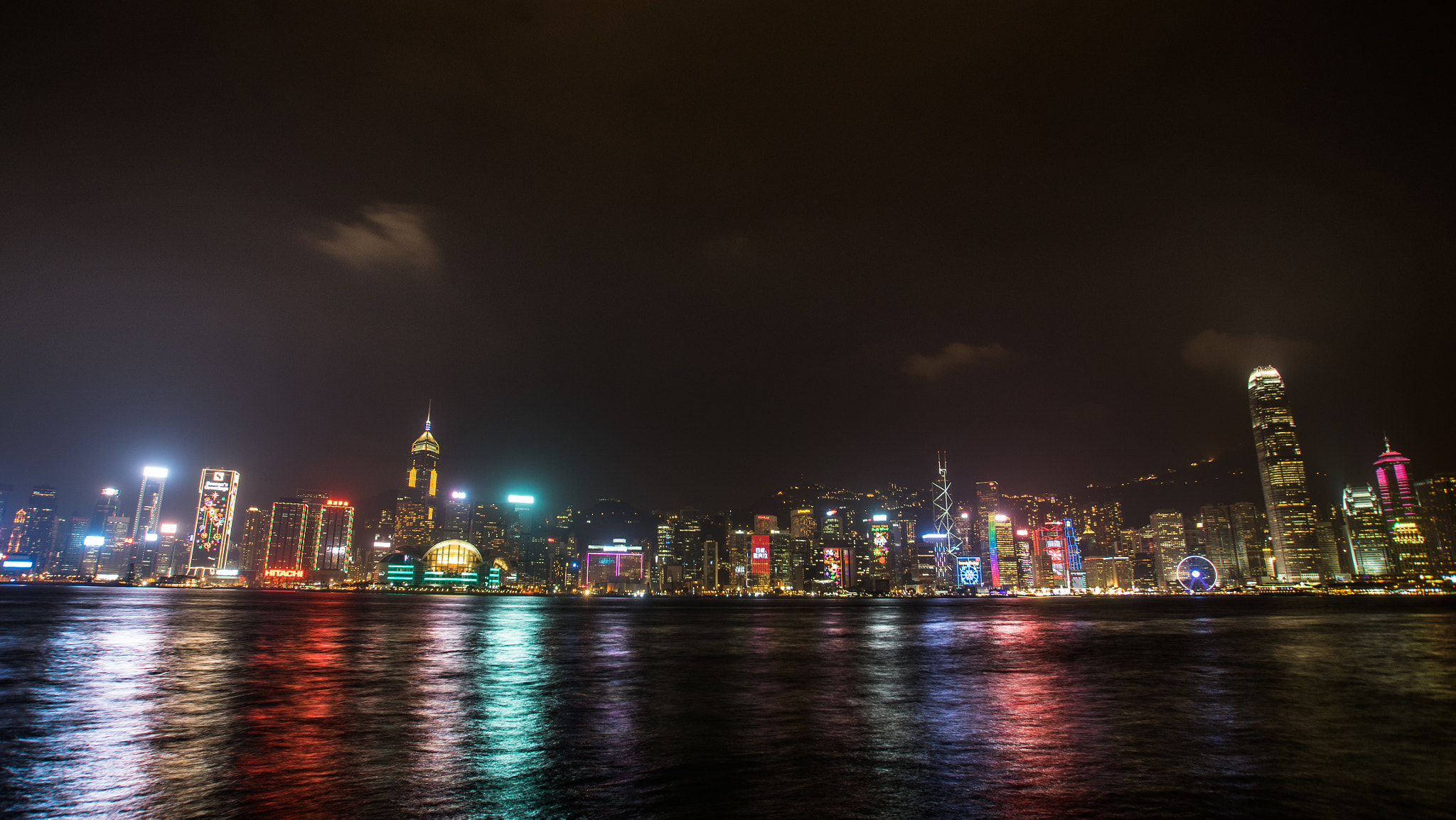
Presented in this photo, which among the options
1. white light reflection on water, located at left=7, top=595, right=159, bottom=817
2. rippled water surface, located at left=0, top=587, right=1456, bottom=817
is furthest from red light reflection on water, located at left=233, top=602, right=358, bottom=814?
white light reflection on water, located at left=7, top=595, right=159, bottom=817

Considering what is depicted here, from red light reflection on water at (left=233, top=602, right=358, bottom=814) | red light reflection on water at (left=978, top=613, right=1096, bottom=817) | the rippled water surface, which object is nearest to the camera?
the rippled water surface

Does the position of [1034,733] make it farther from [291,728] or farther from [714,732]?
[291,728]

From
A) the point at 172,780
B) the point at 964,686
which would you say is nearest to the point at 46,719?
the point at 172,780

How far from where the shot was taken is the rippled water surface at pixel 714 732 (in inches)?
512

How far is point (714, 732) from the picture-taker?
20.1 meters

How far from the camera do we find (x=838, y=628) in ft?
255

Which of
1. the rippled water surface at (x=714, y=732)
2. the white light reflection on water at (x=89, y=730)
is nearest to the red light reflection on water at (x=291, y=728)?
the rippled water surface at (x=714, y=732)

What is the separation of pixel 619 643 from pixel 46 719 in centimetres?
3636

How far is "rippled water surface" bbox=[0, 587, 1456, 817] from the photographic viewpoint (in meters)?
13.0

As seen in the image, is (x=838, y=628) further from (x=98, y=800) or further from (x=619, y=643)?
(x=98, y=800)

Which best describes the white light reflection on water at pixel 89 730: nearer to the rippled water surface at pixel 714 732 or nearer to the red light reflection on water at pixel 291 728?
the rippled water surface at pixel 714 732

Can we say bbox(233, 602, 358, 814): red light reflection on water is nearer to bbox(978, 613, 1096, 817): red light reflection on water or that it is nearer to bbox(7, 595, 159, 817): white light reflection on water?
bbox(7, 595, 159, 817): white light reflection on water

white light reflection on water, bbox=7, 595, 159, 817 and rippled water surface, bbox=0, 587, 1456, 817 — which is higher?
white light reflection on water, bbox=7, 595, 159, 817

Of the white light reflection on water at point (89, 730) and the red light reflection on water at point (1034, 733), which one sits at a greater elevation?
the white light reflection on water at point (89, 730)
